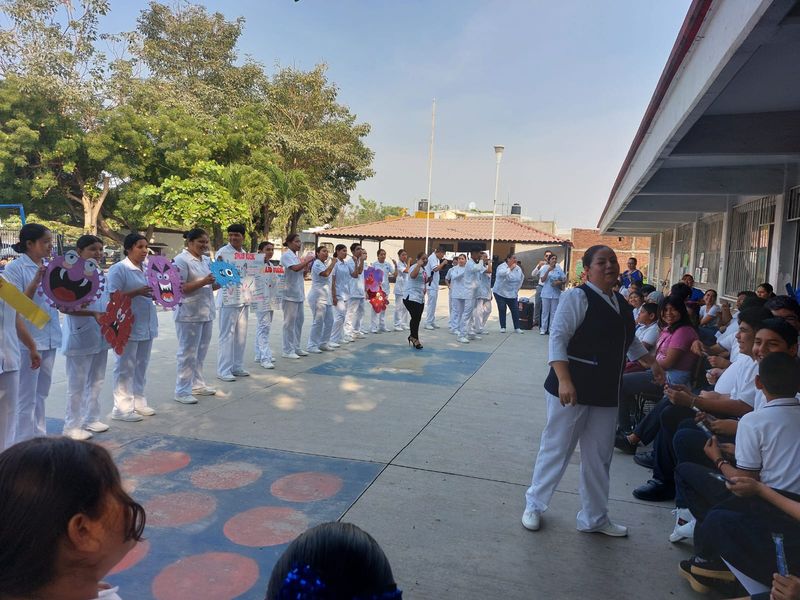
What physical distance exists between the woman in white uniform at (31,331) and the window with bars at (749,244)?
328 inches

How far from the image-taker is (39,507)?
3.09 feet

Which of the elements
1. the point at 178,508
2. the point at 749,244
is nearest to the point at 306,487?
the point at 178,508

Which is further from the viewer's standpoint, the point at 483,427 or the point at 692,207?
the point at 692,207

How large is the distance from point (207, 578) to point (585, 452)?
2.20 m

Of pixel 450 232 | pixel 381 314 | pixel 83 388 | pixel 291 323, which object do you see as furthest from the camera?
pixel 450 232

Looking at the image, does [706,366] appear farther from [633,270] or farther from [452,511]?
[633,270]

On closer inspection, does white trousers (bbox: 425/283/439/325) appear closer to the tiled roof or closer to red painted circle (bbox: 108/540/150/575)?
red painted circle (bbox: 108/540/150/575)

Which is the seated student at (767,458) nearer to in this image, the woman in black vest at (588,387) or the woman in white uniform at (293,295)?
the woman in black vest at (588,387)

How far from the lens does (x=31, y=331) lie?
415cm

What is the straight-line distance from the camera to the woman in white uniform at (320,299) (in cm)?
895

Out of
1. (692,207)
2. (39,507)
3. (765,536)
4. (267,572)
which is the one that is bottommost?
(267,572)

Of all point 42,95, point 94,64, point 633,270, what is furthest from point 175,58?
point 633,270

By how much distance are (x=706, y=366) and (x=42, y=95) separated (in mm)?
22662

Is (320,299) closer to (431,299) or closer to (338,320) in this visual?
(338,320)
